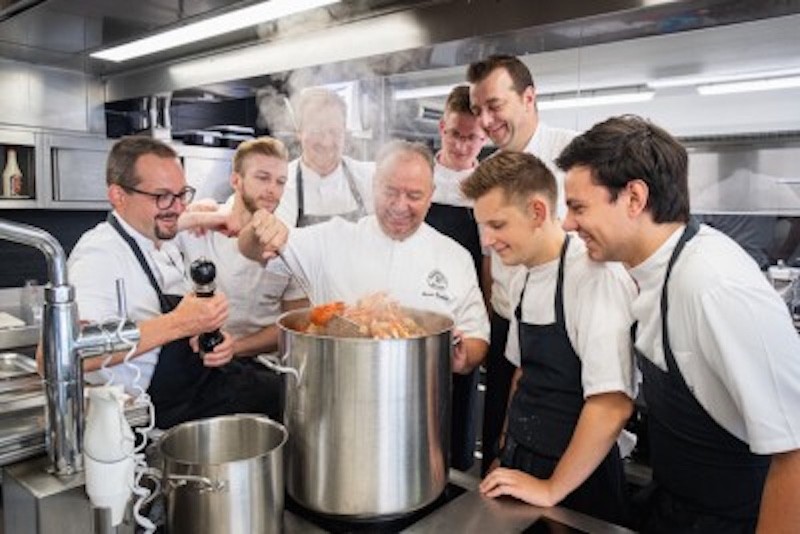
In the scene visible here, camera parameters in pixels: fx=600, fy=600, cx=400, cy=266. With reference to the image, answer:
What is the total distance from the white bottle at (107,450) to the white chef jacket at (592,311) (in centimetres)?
80

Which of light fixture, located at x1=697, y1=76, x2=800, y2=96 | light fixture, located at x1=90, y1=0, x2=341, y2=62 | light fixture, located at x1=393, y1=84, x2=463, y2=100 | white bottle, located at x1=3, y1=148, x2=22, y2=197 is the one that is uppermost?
light fixture, located at x1=697, y1=76, x2=800, y2=96

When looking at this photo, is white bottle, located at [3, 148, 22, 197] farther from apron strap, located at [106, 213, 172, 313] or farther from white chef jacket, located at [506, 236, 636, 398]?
white chef jacket, located at [506, 236, 636, 398]

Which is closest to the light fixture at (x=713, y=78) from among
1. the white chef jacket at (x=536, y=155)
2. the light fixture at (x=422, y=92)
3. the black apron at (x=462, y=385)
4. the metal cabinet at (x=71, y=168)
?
the light fixture at (x=422, y=92)

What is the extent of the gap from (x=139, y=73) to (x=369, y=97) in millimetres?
1924

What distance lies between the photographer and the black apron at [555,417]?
1263 mm

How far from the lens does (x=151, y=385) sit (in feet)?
4.91

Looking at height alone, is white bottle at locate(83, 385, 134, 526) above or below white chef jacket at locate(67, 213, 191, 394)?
below

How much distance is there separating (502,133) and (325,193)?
1.97 ft

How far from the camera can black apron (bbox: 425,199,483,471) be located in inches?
73.3

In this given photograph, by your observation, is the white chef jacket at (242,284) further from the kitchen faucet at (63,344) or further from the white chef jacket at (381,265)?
the kitchen faucet at (63,344)

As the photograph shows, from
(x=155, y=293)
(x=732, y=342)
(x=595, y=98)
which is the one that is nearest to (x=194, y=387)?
(x=155, y=293)

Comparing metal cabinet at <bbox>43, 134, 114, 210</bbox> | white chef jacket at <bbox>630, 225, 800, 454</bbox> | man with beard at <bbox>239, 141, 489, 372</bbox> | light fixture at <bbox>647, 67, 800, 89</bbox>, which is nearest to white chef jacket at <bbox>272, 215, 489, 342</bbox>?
man with beard at <bbox>239, 141, 489, 372</bbox>

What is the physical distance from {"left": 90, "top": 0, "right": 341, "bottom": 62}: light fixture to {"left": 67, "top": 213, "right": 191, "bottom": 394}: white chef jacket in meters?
0.71

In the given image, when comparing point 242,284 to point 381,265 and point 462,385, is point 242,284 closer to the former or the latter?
point 381,265
